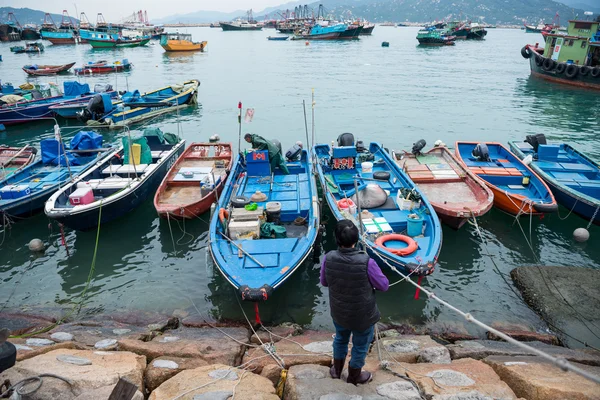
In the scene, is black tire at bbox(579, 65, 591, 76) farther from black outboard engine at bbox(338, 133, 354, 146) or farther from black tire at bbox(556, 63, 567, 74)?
black outboard engine at bbox(338, 133, 354, 146)

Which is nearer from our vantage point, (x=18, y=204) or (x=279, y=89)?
(x=18, y=204)

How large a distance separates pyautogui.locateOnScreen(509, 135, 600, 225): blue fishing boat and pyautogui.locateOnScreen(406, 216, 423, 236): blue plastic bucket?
19.2 ft

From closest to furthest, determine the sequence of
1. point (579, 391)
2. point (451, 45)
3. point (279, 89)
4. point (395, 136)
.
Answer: point (579, 391) → point (395, 136) → point (279, 89) → point (451, 45)

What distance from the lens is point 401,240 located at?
931cm

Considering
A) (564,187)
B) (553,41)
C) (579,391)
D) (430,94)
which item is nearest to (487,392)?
(579,391)

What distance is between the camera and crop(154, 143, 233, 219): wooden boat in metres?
11.7

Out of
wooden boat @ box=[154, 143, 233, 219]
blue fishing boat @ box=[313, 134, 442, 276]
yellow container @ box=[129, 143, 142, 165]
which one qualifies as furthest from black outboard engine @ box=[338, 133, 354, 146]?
yellow container @ box=[129, 143, 142, 165]

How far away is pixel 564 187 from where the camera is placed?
1233cm

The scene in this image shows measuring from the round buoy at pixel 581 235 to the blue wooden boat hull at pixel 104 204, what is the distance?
13.6m

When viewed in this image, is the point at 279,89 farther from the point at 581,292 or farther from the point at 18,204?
the point at 581,292

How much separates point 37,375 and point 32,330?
3.52m

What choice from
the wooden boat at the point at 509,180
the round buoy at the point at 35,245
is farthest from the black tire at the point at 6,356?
the wooden boat at the point at 509,180

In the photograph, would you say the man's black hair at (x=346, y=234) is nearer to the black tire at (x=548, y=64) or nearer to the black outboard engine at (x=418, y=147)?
the black outboard engine at (x=418, y=147)

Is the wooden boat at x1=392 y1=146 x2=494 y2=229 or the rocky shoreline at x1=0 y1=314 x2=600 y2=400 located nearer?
the rocky shoreline at x1=0 y1=314 x2=600 y2=400
